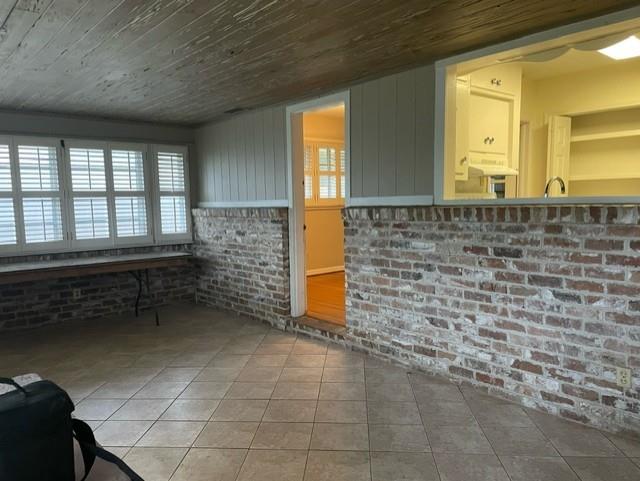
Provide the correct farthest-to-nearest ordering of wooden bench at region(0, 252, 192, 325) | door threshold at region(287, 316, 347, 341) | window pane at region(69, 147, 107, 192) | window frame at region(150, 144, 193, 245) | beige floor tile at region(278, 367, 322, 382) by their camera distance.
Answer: window frame at region(150, 144, 193, 245), window pane at region(69, 147, 107, 192), wooden bench at region(0, 252, 192, 325), door threshold at region(287, 316, 347, 341), beige floor tile at region(278, 367, 322, 382)

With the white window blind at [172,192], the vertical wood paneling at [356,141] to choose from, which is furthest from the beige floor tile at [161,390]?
the white window blind at [172,192]

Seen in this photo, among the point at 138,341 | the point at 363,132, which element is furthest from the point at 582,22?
the point at 138,341

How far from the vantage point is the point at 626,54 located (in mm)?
3318

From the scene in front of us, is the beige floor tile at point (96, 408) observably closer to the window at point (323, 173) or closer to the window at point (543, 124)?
the window at point (543, 124)

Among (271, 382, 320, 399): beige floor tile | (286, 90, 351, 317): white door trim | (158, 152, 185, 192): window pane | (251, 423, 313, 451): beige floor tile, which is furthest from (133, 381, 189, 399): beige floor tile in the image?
(158, 152, 185, 192): window pane

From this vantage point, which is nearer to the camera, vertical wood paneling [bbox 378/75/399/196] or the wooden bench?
vertical wood paneling [bbox 378/75/399/196]

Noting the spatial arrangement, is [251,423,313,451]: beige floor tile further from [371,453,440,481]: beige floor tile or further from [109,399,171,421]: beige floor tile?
[109,399,171,421]: beige floor tile

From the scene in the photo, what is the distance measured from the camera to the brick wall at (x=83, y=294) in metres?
4.71

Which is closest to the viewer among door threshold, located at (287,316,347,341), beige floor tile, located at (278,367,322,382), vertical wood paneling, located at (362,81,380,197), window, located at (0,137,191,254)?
beige floor tile, located at (278,367,322,382)

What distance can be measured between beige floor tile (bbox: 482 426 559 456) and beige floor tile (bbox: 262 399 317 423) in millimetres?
1113

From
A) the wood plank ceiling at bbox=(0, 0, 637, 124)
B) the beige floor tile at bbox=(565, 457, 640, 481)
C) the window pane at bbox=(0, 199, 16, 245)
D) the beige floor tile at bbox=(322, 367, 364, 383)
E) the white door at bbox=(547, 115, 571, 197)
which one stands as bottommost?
the beige floor tile at bbox=(322, 367, 364, 383)

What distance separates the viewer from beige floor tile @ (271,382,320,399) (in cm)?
307

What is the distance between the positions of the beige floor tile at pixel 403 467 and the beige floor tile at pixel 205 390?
1337mm

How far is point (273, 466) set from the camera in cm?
226
